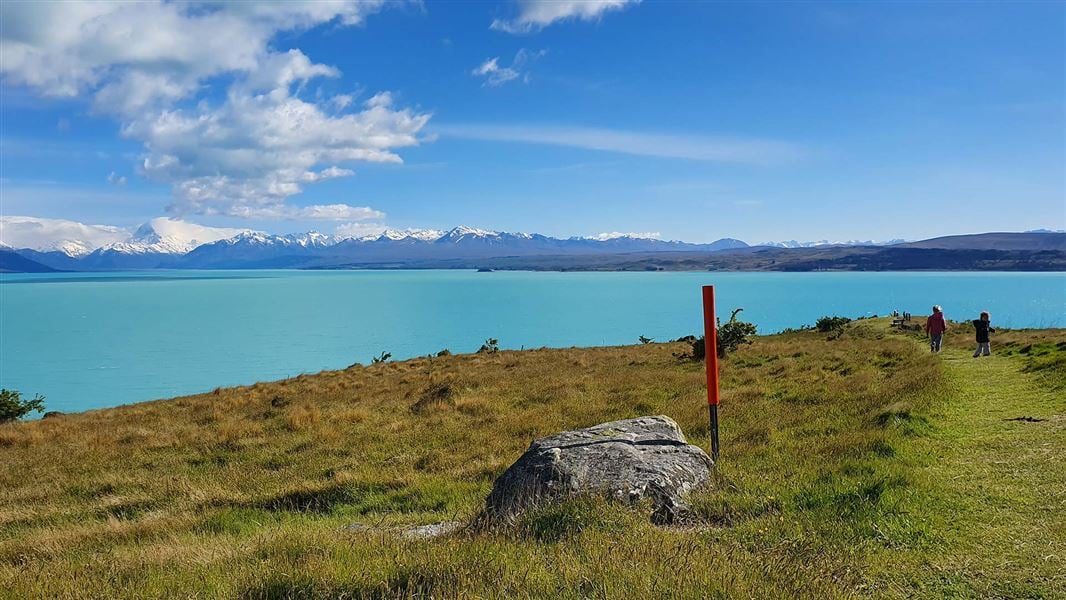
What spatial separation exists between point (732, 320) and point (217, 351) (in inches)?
3148

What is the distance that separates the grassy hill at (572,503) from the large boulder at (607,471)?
0.38 meters

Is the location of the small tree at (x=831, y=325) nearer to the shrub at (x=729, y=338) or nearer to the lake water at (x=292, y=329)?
the shrub at (x=729, y=338)

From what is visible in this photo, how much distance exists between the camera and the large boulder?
Result: 6965mm

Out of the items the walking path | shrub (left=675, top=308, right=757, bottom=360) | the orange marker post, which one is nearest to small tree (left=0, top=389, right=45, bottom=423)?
shrub (left=675, top=308, right=757, bottom=360)

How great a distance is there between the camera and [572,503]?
6.44 meters

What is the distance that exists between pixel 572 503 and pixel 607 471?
40.7 inches

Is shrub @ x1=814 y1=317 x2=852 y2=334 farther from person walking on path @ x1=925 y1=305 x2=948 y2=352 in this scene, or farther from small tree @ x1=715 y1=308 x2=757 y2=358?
person walking on path @ x1=925 y1=305 x2=948 y2=352

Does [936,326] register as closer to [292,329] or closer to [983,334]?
[983,334]

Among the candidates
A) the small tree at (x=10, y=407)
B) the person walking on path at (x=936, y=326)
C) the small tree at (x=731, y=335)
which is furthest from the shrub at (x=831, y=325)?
the small tree at (x=10, y=407)

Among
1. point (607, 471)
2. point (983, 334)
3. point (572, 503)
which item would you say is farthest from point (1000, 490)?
point (983, 334)

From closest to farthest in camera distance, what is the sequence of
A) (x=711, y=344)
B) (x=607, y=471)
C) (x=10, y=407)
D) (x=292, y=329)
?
(x=607, y=471) < (x=711, y=344) < (x=10, y=407) < (x=292, y=329)

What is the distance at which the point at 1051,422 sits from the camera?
9.84 metres

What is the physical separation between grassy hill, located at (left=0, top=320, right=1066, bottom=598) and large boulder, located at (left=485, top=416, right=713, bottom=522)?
380 mm

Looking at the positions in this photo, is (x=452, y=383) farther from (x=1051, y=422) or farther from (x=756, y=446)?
(x=1051, y=422)
